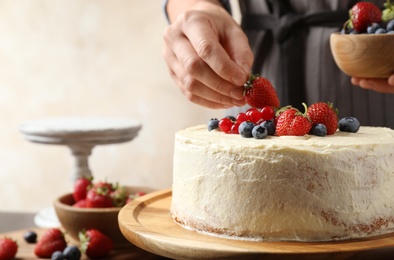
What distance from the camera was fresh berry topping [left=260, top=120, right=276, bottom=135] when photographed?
1.53 metres

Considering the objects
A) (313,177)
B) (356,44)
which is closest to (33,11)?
(356,44)

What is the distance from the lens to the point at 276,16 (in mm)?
2238

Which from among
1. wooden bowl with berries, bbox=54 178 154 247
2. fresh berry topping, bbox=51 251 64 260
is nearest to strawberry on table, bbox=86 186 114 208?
wooden bowl with berries, bbox=54 178 154 247

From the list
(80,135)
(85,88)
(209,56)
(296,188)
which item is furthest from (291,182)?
(85,88)

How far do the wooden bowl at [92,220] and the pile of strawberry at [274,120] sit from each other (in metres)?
0.48

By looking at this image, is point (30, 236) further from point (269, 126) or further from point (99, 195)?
point (269, 126)

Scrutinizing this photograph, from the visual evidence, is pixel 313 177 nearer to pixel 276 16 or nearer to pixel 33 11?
pixel 276 16

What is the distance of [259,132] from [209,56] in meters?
0.21

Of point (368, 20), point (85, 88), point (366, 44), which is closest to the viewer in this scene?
point (366, 44)

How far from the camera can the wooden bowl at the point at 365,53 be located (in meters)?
1.78

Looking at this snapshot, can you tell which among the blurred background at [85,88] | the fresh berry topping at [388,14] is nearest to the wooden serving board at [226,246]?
the fresh berry topping at [388,14]

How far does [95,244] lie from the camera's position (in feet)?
6.17

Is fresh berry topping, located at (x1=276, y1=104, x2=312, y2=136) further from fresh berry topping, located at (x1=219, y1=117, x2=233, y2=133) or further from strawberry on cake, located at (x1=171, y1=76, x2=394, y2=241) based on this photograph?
fresh berry topping, located at (x1=219, y1=117, x2=233, y2=133)

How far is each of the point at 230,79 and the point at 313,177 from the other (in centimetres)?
30
